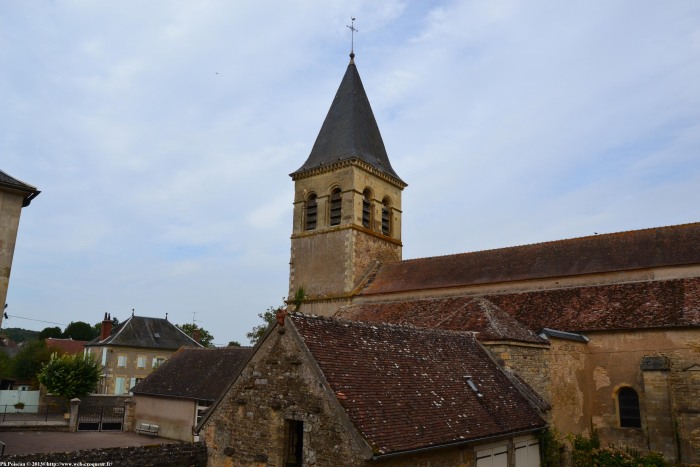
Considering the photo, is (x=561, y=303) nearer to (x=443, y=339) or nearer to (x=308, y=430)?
(x=443, y=339)

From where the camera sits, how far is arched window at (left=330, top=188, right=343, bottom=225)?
25688 millimetres

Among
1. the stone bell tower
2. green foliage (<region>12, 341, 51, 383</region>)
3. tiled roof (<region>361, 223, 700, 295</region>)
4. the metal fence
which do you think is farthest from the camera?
green foliage (<region>12, 341, 51, 383</region>)

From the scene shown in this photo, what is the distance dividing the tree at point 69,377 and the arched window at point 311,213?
45.8 feet

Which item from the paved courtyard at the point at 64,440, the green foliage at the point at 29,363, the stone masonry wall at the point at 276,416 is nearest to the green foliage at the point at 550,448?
the stone masonry wall at the point at 276,416

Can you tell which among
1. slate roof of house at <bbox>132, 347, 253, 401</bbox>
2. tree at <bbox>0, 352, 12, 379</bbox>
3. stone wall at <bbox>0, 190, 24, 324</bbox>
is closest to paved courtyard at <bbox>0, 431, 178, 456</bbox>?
slate roof of house at <bbox>132, 347, 253, 401</bbox>

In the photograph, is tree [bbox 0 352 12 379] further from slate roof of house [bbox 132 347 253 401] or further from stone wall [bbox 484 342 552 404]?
stone wall [bbox 484 342 552 404]

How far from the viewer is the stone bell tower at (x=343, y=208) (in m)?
24.7


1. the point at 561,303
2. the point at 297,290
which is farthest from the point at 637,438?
the point at 297,290

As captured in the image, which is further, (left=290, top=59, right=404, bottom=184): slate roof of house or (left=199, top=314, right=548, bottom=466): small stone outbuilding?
(left=290, top=59, right=404, bottom=184): slate roof of house

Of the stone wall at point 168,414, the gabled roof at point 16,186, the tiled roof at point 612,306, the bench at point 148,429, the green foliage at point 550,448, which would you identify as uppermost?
the gabled roof at point 16,186

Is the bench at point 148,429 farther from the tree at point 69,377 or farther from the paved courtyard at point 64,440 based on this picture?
the tree at point 69,377

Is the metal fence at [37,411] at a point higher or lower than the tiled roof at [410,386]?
lower

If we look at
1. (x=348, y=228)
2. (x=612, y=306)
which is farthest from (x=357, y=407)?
(x=348, y=228)

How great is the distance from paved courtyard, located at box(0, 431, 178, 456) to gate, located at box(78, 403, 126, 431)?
4.34ft
